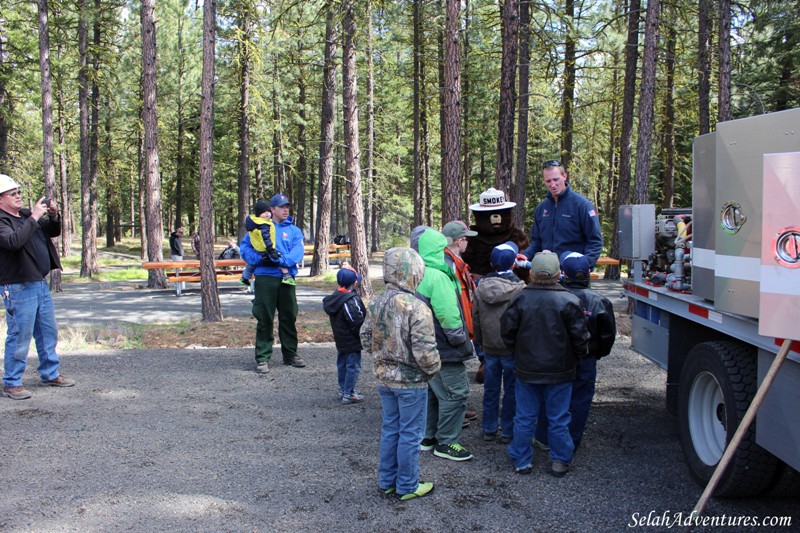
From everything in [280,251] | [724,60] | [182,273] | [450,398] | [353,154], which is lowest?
[450,398]

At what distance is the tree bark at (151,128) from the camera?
14.8m

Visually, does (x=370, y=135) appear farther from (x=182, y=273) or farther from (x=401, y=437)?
(x=401, y=437)

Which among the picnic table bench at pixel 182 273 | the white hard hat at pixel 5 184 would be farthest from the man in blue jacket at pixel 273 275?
the picnic table bench at pixel 182 273

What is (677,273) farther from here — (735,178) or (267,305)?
(267,305)

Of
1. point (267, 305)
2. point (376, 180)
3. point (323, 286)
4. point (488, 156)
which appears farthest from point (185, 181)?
point (267, 305)

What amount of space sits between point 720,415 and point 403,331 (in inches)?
91.1

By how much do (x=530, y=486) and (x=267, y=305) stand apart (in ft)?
14.1

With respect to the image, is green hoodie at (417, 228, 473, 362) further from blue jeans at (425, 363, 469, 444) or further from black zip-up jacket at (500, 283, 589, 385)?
black zip-up jacket at (500, 283, 589, 385)

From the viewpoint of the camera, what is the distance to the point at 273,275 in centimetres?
761

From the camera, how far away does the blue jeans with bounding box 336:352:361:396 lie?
6.20 m

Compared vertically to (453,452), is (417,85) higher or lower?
higher

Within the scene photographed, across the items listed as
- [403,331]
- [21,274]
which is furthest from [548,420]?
[21,274]

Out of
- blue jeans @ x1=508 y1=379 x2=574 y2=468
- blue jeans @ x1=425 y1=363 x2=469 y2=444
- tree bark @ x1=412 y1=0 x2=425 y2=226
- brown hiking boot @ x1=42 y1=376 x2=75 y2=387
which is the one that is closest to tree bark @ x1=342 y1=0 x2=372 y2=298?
tree bark @ x1=412 y1=0 x2=425 y2=226

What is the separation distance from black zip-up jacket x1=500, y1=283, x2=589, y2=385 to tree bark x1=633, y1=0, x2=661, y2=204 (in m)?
8.64
